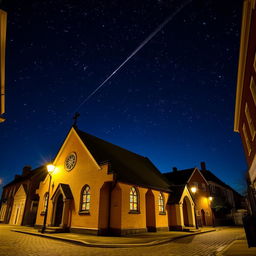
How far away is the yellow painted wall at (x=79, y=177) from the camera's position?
16.4 meters

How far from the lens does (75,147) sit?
21.3 metres

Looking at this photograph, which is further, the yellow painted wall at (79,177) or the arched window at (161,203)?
the arched window at (161,203)

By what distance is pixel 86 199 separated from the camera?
17.8m

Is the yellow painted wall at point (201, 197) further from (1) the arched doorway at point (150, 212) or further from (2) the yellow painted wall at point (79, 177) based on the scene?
(2) the yellow painted wall at point (79, 177)

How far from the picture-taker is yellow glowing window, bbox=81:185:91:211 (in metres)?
17.4

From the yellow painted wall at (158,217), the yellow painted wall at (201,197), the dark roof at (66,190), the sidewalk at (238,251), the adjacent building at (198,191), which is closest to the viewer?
the sidewalk at (238,251)

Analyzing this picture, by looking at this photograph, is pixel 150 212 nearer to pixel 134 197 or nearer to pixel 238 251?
pixel 134 197

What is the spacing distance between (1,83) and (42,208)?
673 inches

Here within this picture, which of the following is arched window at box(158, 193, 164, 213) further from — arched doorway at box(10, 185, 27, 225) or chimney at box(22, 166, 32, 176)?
chimney at box(22, 166, 32, 176)

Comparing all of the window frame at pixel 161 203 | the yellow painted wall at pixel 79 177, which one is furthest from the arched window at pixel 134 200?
the window frame at pixel 161 203

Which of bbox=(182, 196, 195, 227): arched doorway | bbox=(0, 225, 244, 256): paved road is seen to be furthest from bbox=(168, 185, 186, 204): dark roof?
bbox=(0, 225, 244, 256): paved road

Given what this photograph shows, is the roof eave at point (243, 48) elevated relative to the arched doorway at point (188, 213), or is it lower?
elevated

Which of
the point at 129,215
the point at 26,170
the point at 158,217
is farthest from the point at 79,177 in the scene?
the point at 26,170

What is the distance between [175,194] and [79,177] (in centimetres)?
1207
